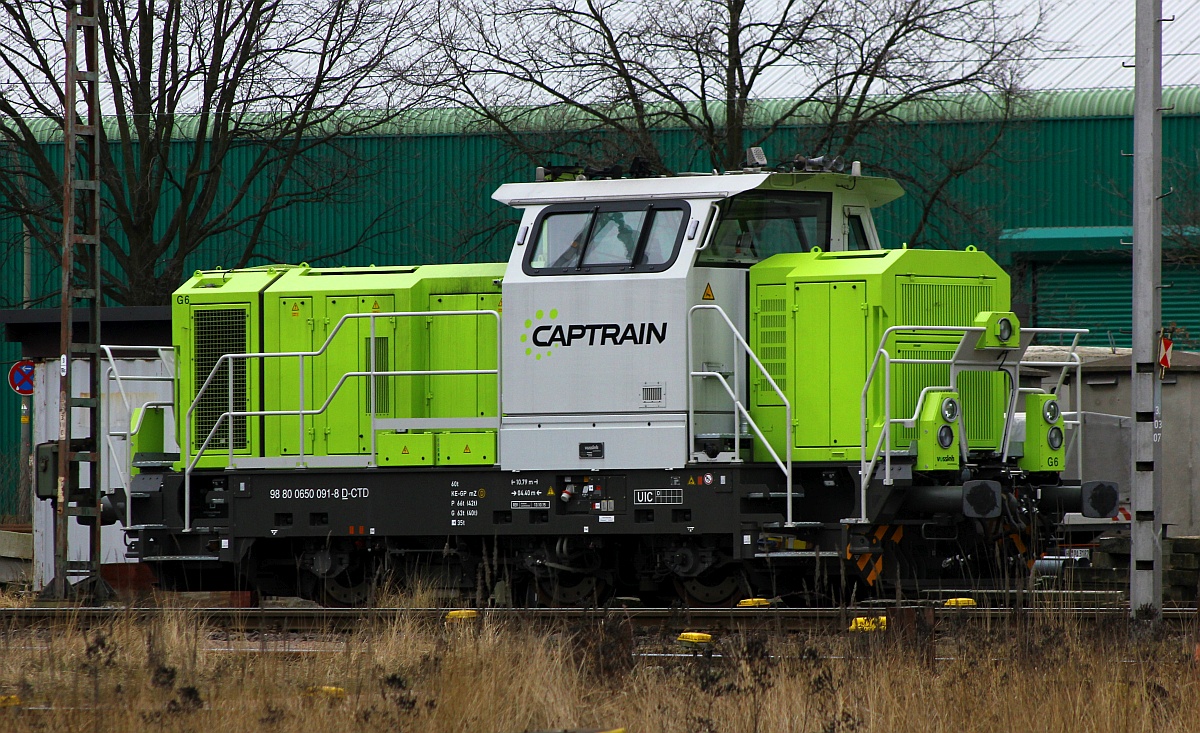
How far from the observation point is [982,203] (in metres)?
23.6

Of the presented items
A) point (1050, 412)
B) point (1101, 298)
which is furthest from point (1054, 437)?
point (1101, 298)

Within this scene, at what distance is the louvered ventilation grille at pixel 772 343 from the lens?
11.7 meters

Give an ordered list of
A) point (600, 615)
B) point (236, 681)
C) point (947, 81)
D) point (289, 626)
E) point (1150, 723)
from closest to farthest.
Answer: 1. point (1150, 723)
2. point (236, 681)
3. point (600, 615)
4. point (289, 626)
5. point (947, 81)

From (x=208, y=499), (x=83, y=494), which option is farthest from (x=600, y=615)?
(x=83, y=494)

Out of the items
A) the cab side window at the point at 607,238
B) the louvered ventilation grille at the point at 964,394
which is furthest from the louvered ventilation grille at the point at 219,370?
the louvered ventilation grille at the point at 964,394

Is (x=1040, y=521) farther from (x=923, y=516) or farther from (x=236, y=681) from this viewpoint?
(x=236, y=681)

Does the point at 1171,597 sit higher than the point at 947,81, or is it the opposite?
the point at 947,81

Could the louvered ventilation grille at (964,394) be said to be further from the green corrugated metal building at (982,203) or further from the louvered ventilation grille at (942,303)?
the green corrugated metal building at (982,203)

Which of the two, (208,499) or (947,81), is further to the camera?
(947,81)

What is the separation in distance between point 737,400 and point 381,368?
123 inches

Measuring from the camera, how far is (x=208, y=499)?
12500 millimetres

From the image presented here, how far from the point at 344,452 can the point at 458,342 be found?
1.31m

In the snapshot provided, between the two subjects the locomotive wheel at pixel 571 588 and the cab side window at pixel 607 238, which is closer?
the cab side window at pixel 607 238

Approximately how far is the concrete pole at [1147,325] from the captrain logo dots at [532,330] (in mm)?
4300
